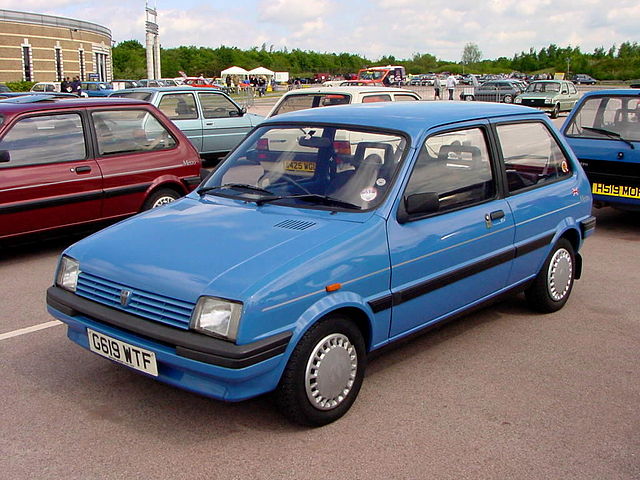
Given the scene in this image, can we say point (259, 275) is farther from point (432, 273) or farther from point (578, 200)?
point (578, 200)

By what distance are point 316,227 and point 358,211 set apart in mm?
315

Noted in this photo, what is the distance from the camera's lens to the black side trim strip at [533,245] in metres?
4.88

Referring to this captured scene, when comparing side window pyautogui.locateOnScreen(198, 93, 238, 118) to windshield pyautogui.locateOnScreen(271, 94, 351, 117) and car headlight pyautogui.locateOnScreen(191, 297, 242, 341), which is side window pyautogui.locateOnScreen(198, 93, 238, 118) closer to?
windshield pyautogui.locateOnScreen(271, 94, 351, 117)

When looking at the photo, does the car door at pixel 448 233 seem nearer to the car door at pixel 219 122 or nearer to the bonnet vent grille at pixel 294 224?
the bonnet vent grille at pixel 294 224

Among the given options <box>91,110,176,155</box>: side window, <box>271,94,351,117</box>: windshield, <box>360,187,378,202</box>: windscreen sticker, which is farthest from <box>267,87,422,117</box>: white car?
<box>360,187,378,202</box>: windscreen sticker

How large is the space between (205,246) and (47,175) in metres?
4.05

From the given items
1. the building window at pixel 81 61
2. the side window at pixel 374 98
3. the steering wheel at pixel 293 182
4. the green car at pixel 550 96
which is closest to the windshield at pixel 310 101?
the side window at pixel 374 98

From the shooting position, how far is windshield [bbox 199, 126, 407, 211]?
4086 millimetres

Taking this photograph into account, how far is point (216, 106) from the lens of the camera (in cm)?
1415

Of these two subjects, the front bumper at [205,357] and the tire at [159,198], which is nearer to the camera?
the front bumper at [205,357]

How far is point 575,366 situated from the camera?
4465 mm

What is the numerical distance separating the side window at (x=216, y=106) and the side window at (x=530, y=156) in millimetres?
9419

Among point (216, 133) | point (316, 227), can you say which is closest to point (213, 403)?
point (316, 227)

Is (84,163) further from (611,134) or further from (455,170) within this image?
(611,134)
